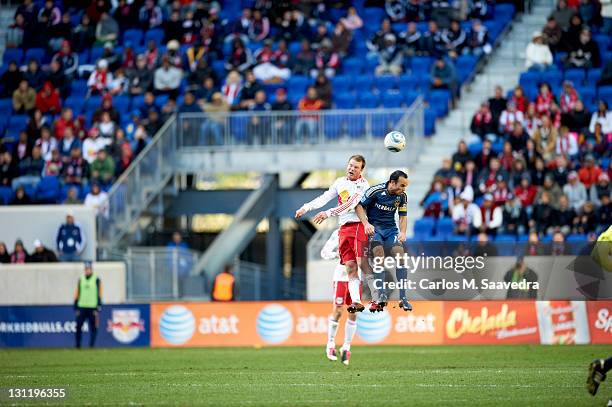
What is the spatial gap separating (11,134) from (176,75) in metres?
5.08

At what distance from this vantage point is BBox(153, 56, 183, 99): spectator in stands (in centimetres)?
3631

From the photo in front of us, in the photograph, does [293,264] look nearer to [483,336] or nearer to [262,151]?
[262,151]

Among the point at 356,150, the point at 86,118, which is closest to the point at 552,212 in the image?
the point at 356,150

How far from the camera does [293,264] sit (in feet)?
140

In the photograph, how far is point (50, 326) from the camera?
3006cm

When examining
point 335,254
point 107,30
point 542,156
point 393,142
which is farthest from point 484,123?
point 393,142

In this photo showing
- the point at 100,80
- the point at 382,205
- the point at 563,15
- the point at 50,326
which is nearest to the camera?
the point at 382,205

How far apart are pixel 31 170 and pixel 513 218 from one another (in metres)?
13.3

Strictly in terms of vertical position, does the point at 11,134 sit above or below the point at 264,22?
below

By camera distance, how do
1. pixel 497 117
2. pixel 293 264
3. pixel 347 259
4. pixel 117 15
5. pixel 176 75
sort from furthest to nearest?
1. pixel 293 264
2. pixel 117 15
3. pixel 176 75
4. pixel 497 117
5. pixel 347 259

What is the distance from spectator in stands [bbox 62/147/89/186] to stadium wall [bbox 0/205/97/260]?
204 cm

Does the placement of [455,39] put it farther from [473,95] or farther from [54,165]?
[54,165]

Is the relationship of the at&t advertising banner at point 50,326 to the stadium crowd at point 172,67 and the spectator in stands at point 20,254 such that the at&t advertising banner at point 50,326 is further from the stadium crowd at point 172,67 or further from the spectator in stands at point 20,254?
the stadium crowd at point 172,67

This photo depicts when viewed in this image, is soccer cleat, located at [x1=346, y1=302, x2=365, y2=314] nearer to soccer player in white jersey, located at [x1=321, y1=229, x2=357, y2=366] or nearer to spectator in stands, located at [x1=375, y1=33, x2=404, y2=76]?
soccer player in white jersey, located at [x1=321, y1=229, x2=357, y2=366]
